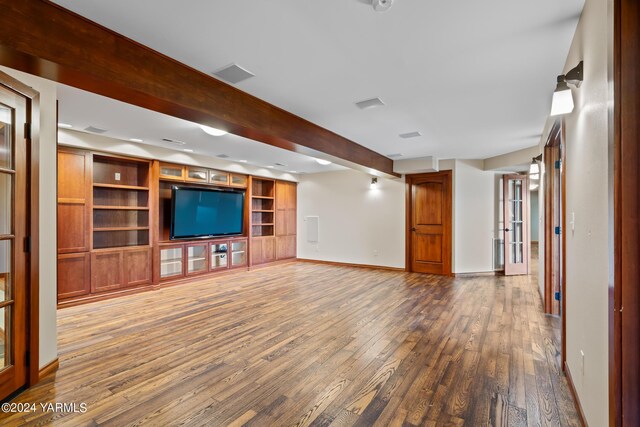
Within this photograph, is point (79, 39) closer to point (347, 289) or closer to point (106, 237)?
point (106, 237)

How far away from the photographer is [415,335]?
10.6 ft

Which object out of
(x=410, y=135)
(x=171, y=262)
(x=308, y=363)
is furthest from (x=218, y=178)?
(x=308, y=363)

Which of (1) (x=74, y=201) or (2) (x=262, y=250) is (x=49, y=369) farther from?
(2) (x=262, y=250)

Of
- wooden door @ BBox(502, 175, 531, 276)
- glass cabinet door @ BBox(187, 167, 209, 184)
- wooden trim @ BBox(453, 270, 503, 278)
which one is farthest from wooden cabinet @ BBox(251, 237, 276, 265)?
wooden door @ BBox(502, 175, 531, 276)

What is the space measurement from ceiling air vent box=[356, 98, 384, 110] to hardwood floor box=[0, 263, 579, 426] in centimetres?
252

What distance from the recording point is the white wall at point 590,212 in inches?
53.9

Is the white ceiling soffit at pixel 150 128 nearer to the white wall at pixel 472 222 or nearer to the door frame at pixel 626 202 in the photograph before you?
the white wall at pixel 472 222

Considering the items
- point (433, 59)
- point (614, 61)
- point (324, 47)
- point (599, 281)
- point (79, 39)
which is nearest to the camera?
point (614, 61)

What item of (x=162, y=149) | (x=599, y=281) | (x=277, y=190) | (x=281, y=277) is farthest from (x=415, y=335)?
(x=277, y=190)

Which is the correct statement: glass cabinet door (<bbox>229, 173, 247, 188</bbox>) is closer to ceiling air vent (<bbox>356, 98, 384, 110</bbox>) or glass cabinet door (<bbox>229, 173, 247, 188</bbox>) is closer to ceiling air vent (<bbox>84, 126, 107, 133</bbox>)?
ceiling air vent (<bbox>84, 126, 107, 133</bbox>)

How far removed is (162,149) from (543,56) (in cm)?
556

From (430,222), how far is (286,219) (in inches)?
151

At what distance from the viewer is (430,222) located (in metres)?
6.69

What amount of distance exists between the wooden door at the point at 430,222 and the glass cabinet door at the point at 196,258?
4.58 m
